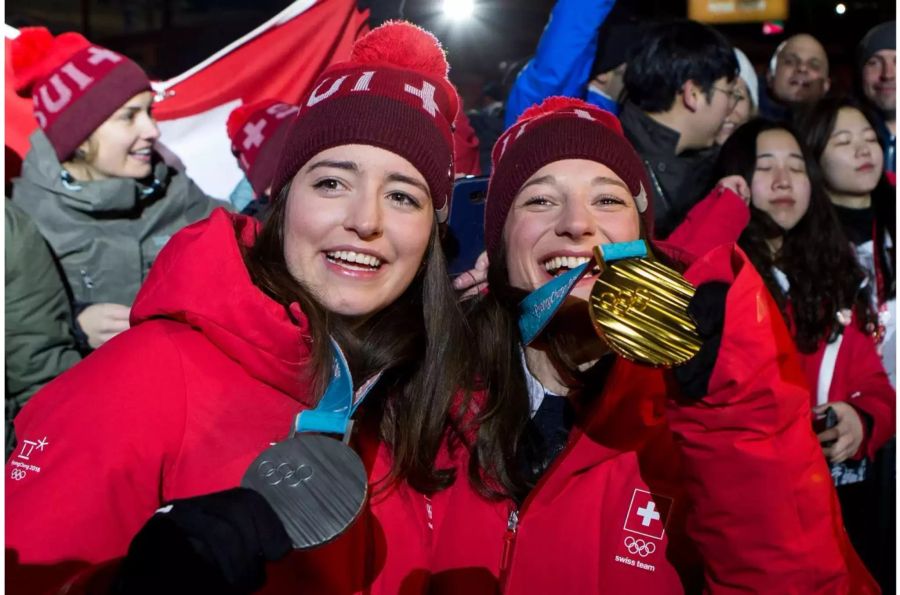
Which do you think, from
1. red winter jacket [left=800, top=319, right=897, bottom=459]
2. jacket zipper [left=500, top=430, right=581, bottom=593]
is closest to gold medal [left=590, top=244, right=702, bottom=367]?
jacket zipper [left=500, top=430, right=581, bottom=593]

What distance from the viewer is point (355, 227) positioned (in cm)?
200

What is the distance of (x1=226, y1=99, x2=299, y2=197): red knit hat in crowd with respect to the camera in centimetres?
437

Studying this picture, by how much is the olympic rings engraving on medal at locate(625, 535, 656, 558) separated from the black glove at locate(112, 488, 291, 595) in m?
0.94

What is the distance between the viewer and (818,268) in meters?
3.48

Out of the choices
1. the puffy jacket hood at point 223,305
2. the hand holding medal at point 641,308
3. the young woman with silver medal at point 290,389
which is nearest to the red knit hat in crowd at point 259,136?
the young woman with silver medal at point 290,389

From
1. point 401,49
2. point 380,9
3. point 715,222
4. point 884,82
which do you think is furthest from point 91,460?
point 884,82

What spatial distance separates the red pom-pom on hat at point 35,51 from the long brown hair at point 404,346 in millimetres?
2531

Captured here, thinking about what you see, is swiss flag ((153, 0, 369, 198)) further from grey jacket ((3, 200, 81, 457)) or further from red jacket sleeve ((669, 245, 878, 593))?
red jacket sleeve ((669, 245, 878, 593))

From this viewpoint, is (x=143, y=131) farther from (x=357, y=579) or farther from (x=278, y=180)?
(x=357, y=579)

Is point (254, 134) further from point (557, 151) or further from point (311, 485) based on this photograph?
point (311, 485)

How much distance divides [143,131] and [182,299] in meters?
2.64

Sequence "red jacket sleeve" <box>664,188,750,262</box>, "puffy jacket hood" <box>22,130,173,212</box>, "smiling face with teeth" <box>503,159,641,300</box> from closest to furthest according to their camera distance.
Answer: "smiling face with teeth" <box>503,159,641,300</box> → "red jacket sleeve" <box>664,188,750,262</box> → "puffy jacket hood" <box>22,130,173,212</box>

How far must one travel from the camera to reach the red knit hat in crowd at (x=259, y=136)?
4.37 m

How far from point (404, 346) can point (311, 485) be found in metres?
0.84
